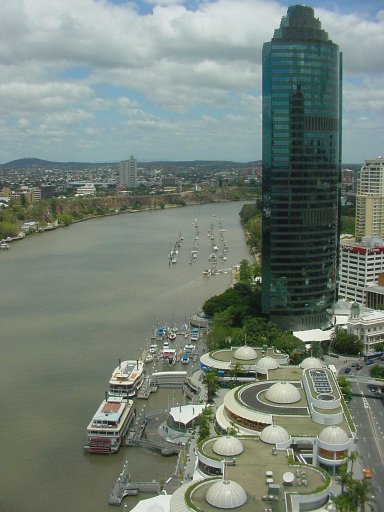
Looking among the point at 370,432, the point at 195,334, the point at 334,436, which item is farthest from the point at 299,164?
the point at 334,436

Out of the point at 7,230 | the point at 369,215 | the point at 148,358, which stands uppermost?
the point at 369,215

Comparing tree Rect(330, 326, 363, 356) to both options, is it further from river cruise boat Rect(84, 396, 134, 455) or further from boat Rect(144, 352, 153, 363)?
river cruise boat Rect(84, 396, 134, 455)

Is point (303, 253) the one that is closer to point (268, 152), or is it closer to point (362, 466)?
point (268, 152)

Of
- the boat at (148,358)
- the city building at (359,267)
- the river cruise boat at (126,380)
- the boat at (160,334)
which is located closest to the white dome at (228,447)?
the river cruise boat at (126,380)

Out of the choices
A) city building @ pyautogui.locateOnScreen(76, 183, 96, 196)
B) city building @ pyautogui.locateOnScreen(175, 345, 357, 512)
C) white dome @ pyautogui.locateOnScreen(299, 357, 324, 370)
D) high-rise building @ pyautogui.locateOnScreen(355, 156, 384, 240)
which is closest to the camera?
city building @ pyautogui.locateOnScreen(175, 345, 357, 512)

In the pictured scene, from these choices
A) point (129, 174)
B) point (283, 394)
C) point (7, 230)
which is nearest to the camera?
point (283, 394)

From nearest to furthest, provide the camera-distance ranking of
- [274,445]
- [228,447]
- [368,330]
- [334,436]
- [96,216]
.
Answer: [228,447] < [274,445] < [334,436] < [368,330] < [96,216]

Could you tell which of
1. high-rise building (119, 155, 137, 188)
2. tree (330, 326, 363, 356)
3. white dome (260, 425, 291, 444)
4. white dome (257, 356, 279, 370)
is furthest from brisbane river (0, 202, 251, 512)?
high-rise building (119, 155, 137, 188)

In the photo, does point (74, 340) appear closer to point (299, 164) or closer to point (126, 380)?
point (126, 380)
